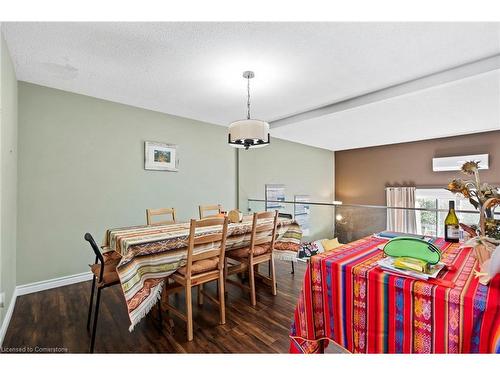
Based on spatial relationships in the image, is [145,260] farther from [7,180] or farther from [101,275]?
[7,180]

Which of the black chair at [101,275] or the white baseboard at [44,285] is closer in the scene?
the black chair at [101,275]

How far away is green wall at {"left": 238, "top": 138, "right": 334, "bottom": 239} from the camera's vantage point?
4602 millimetres

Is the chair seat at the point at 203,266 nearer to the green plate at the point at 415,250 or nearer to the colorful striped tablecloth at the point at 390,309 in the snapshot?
the colorful striped tablecloth at the point at 390,309

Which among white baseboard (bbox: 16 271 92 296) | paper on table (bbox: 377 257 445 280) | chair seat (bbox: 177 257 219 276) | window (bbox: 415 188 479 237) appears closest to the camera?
paper on table (bbox: 377 257 445 280)

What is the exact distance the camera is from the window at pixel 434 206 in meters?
4.34

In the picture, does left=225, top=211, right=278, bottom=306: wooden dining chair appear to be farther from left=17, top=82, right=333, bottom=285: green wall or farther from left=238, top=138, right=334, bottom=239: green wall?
left=238, top=138, right=334, bottom=239: green wall

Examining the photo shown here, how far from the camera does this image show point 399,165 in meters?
5.63

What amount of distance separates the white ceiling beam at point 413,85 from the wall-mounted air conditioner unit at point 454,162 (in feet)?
10.1

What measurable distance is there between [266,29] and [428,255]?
178 cm

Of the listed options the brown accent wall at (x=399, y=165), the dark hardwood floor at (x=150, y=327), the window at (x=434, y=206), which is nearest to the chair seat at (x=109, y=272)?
the dark hardwood floor at (x=150, y=327)

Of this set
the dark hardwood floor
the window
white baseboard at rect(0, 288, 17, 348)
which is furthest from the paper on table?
the window

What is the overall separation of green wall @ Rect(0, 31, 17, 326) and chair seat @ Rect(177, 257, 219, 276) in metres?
1.34

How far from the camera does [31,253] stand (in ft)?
Result: 8.32
